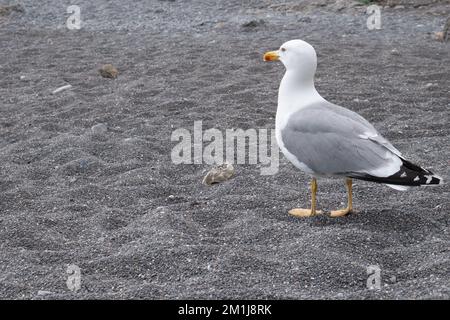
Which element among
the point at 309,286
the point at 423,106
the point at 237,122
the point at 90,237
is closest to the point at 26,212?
the point at 90,237

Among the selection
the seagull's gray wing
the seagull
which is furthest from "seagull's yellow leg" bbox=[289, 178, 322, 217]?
the seagull's gray wing

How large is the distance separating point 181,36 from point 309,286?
22.5 feet

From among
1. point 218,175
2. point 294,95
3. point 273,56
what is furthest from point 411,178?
point 218,175

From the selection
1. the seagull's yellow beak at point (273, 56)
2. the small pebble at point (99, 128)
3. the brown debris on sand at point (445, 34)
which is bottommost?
the brown debris on sand at point (445, 34)

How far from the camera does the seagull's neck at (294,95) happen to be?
3275 mm

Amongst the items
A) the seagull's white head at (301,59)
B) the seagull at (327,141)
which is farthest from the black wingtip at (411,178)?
the seagull's white head at (301,59)

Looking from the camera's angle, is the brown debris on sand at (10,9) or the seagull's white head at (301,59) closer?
the seagull's white head at (301,59)

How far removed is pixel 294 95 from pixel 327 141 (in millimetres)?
352

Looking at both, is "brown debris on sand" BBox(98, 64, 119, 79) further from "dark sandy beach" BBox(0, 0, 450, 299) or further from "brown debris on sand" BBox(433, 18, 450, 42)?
"brown debris on sand" BBox(433, 18, 450, 42)

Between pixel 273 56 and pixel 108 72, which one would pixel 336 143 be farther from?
pixel 108 72

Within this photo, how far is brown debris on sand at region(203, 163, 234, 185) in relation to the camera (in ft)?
12.7

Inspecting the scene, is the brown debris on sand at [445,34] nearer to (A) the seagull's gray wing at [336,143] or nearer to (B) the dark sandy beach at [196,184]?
(B) the dark sandy beach at [196,184]

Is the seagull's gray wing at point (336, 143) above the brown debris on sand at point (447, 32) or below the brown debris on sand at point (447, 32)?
above

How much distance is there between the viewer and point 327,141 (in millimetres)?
3068
